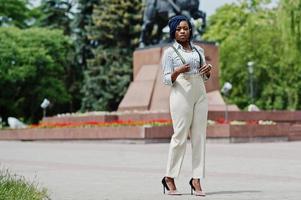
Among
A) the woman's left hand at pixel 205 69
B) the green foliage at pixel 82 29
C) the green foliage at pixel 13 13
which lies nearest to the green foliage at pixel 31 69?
the green foliage at pixel 82 29

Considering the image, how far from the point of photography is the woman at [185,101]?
7156 millimetres

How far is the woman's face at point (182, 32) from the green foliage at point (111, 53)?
37144 mm

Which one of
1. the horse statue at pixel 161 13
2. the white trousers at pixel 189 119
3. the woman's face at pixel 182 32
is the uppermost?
the horse statue at pixel 161 13

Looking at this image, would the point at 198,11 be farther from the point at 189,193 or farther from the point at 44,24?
the point at 44,24

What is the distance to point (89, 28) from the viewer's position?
47.2 m

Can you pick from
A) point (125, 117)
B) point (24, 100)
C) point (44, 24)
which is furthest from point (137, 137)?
point (44, 24)

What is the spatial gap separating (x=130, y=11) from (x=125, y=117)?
20.9 meters

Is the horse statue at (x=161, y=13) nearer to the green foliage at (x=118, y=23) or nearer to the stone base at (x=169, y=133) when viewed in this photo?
the stone base at (x=169, y=133)

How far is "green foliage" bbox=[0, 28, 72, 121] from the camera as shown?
146ft

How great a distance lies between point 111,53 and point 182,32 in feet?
127

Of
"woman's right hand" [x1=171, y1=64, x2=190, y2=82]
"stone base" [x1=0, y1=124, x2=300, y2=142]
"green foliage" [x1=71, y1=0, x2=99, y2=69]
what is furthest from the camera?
"green foliage" [x1=71, y1=0, x2=99, y2=69]

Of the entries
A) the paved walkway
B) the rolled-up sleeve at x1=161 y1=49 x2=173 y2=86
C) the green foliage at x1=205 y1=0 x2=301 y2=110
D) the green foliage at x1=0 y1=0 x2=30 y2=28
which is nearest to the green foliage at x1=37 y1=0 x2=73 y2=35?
the green foliage at x1=0 y1=0 x2=30 y2=28

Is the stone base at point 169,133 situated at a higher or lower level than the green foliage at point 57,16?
lower

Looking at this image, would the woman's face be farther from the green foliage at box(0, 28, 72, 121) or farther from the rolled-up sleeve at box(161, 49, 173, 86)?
the green foliage at box(0, 28, 72, 121)
